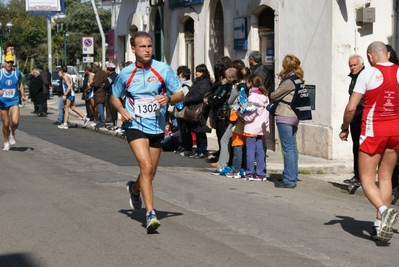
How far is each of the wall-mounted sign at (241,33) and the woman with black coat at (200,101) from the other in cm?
351

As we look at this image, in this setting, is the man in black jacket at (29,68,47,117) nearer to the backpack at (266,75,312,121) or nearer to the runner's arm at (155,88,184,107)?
the backpack at (266,75,312,121)

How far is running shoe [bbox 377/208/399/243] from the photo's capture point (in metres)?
7.77

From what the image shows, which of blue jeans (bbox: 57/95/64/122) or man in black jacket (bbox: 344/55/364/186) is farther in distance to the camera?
blue jeans (bbox: 57/95/64/122)

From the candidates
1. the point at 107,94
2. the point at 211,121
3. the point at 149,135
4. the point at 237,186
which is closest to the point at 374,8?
the point at 211,121

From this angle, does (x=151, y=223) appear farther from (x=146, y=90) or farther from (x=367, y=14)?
(x=367, y=14)

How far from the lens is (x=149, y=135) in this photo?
8.40 meters

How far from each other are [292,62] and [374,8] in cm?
388

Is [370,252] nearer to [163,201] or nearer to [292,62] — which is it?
[163,201]

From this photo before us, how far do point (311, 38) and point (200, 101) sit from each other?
252cm

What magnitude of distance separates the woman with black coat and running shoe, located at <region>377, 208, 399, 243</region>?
7.96m

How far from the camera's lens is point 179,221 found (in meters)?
8.93

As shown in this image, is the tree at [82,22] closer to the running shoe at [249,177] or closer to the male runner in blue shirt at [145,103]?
the running shoe at [249,177]

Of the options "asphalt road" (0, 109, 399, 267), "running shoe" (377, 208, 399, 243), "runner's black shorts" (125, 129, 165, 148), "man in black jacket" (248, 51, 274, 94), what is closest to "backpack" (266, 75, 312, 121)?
"asphalt road" (0, 109, 399, 267)

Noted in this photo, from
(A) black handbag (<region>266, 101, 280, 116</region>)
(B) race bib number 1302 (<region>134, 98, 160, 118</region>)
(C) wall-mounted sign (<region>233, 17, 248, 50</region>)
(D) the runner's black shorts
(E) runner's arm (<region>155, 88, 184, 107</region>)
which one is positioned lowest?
(D) the runner's black shorts
